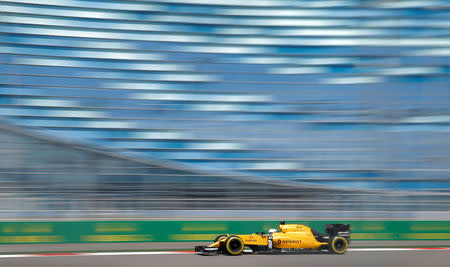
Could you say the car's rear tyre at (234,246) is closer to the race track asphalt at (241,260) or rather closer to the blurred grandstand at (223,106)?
the race track asphalt at (241,260)

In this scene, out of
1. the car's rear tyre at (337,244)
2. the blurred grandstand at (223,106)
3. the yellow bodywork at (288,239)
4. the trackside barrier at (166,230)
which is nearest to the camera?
the yellow bodywork at (288,239)

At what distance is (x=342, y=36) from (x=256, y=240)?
11.9 metres

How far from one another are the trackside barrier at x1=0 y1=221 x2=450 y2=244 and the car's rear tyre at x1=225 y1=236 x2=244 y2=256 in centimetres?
294

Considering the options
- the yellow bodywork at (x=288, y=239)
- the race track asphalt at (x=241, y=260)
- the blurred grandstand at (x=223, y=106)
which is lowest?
the race track asphalt at (x=241, y=260)

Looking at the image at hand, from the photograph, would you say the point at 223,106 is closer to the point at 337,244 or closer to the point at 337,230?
the point at 337,230

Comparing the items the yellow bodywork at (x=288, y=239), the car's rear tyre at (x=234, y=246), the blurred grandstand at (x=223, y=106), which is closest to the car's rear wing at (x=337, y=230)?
the yellow bodywork at (x=288, y=239)

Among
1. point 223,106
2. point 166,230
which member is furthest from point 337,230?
point 223,106

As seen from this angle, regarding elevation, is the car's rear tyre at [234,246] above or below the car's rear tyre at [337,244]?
above

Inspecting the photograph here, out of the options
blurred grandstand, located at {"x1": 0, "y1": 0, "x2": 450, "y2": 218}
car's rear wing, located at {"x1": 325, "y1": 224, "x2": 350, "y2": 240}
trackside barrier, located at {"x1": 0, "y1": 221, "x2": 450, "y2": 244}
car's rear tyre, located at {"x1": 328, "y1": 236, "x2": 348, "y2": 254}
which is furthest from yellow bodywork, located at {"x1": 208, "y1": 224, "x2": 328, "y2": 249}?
blurred grandstand, located at {"x1": 0, "y1": 0, "x2": 450, "y2": 218}

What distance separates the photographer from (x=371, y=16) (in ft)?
60.6

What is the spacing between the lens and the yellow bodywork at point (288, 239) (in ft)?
29.4

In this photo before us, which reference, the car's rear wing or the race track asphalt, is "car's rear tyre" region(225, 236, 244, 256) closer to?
the race track asphalt

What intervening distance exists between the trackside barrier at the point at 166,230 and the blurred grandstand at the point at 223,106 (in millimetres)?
2479

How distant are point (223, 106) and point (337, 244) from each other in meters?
8.64
